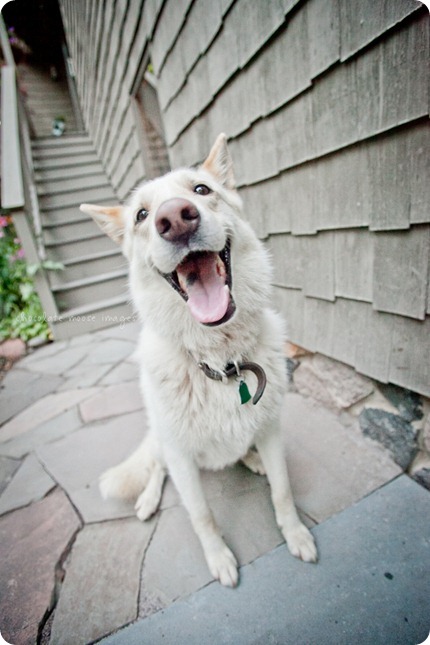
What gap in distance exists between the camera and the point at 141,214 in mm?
1447

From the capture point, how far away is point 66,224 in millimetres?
5395

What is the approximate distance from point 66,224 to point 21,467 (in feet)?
14.7

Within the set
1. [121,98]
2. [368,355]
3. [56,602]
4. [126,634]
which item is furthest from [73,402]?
[121,98]

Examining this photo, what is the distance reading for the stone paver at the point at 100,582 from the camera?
3.91ft

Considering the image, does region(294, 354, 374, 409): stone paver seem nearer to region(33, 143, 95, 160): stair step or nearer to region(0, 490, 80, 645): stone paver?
region(0, 490, 80, 645): stone paver

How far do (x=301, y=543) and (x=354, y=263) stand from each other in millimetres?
1397

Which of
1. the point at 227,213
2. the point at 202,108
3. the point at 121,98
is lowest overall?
the point at 227,213

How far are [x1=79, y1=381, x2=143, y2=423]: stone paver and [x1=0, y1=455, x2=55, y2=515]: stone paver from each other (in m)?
0.52

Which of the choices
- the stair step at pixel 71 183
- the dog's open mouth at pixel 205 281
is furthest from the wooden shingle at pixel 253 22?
the stair step at pixel 71 183

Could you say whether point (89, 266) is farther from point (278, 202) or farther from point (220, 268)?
point (220, 268)

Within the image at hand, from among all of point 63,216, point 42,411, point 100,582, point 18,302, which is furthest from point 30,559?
point 63,216

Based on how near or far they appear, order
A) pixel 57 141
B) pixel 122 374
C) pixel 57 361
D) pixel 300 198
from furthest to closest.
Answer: pixel 57 141
pixel 57 361
pixel 122 374
pixel 300 198

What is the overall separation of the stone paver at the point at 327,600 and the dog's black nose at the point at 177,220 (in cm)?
143

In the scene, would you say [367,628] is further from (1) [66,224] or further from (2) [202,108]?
(1) [66,224]
